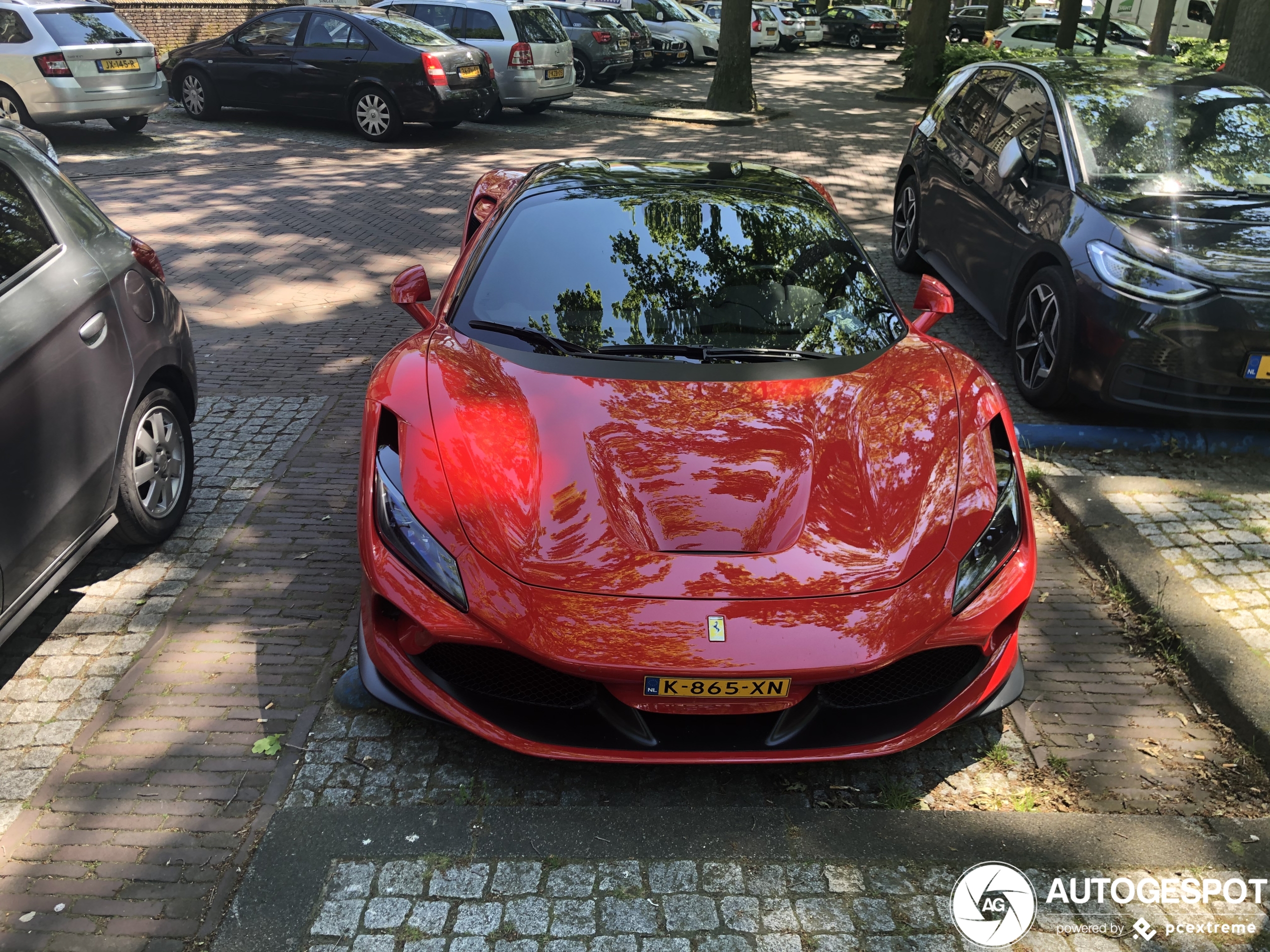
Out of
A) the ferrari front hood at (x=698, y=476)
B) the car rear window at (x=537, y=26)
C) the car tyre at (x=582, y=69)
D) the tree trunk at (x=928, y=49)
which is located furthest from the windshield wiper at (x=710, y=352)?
the car tyre at (x=582, y=69)

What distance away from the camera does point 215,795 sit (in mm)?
3059

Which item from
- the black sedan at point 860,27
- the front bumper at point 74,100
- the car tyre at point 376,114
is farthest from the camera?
the black sedan at point 860,27

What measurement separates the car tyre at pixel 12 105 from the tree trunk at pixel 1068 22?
2045cm

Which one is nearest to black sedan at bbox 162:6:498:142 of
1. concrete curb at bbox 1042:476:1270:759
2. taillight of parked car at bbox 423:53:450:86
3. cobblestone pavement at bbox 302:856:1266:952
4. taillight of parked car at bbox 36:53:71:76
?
taillight of parked car at bbox 423:53:450:86

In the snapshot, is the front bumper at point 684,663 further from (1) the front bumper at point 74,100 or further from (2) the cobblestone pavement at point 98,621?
(1) the front bumper at point 74,100

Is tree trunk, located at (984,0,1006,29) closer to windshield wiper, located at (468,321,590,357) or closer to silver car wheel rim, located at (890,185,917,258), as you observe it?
silver car wheel rim, located at (890,185,917,258)

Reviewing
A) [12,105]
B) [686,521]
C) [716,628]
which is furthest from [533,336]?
[12,105]

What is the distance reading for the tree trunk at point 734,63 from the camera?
18.0m

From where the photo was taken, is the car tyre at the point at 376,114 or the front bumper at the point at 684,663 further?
the car tyre at the point at 376,114

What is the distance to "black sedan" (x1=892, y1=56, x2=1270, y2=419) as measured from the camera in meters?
5.18

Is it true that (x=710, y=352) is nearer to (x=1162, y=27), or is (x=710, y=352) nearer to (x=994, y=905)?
(x=994, y=905)

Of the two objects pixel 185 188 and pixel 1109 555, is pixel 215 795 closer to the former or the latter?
pixel 1109 555

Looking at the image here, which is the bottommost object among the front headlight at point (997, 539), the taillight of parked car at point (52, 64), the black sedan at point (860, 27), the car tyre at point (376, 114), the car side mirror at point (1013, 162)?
the black sedan at point (860, 27)

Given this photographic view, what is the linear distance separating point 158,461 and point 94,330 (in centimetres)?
66
